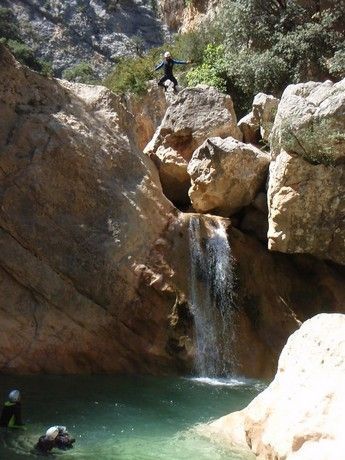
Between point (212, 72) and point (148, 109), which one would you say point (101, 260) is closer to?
point (148, 109)

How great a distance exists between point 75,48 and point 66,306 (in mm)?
38571

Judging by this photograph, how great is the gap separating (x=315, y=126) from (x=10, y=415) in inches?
368

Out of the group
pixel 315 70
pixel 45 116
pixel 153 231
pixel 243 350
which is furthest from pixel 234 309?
pixel 315 70

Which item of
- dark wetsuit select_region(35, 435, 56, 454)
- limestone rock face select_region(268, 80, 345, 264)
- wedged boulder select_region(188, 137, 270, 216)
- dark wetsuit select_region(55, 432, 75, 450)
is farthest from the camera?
wedged boulder select_region(188, 137, 270, 216)

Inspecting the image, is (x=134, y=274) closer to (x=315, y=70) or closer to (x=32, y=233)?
(x=32, y=233)

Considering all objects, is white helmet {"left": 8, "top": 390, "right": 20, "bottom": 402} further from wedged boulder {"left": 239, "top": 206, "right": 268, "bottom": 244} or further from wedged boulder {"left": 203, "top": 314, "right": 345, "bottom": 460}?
wedged boulder {"left": 239, "top": 206, "right": 268, "bottom": 244}

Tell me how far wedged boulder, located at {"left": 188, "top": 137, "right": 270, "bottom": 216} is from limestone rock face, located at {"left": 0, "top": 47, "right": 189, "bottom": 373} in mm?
1572

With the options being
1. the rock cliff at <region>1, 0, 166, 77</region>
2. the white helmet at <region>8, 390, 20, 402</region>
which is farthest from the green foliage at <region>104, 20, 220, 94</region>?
the rock cliff at <region>1, 0, 166, 77</region>

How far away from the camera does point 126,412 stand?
11133 mm

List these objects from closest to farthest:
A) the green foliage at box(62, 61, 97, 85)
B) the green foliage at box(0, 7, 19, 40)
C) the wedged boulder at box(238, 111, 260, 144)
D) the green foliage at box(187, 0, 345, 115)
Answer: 1. the wedged boulder at box(238, 111, 260, 144)
2. the green foliage at box(187, 0, 345, 115)
3. the green foliage at box(62, 61, 97, 85)
4. the green foliage at box(0, 7, 19, 40)

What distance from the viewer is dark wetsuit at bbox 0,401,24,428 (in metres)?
9.46

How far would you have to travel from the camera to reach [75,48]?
48.1m

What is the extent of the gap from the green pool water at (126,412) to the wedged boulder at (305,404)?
2.30 ft

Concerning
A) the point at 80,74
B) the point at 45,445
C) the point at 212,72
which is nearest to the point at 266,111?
the point at 212,72
